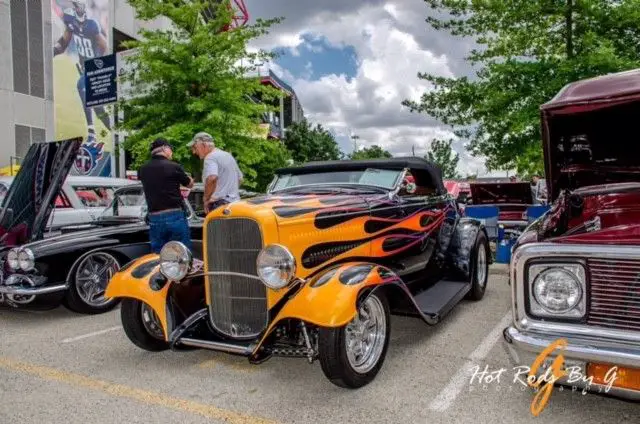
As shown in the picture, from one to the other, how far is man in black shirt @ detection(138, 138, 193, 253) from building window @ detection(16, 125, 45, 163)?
709 inches

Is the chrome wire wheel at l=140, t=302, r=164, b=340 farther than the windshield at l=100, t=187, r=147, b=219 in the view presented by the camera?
No

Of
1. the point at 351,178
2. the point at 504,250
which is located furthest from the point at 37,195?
the point at 504,250

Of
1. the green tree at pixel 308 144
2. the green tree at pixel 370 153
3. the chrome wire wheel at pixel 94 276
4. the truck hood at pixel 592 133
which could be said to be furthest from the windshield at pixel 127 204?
the green tree at pixel 370 153

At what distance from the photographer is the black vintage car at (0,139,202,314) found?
524 cm

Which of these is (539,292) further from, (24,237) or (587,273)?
(24,237)

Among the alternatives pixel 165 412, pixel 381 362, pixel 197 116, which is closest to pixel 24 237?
pixel 165 412

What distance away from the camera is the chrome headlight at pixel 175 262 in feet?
12.5

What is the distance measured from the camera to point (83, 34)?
2322 cm

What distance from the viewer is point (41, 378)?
3693mm

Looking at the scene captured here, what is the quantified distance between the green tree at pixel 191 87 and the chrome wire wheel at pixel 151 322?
857 centimetres

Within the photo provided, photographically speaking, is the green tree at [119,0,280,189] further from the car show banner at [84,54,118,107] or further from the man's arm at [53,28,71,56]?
the man's arm at [53,28,71,56]

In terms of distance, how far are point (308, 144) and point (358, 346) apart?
96.6ft

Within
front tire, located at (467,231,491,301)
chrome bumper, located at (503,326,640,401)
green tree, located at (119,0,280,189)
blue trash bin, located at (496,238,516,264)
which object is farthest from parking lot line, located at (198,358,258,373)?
green tree, located at (119,0,280,189)

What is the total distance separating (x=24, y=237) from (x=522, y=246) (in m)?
5.37
